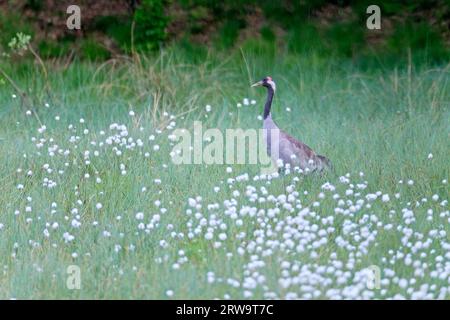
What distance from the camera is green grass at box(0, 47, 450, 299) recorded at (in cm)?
791

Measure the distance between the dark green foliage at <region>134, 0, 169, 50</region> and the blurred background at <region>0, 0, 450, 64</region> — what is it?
0.05 feet

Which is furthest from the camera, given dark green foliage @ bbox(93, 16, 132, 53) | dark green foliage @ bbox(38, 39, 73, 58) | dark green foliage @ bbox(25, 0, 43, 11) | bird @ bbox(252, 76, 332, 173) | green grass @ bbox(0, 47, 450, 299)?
dark green foliage @ bbox(25, 0, 43, 11)

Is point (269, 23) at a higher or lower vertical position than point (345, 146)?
higher

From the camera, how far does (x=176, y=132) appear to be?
11547 millimetres

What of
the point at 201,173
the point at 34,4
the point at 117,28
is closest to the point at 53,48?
the point at 34,4

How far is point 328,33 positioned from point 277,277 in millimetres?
8178

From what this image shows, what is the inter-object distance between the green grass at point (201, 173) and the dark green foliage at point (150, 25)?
531 mm

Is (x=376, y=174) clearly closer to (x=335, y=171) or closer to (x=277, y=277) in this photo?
(x=335, y=171)

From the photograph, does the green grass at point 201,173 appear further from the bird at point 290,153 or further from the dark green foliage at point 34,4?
the dark green foliage at point 34,4

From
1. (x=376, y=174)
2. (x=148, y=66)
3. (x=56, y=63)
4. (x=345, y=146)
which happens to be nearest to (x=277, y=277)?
(x=376, y=174)

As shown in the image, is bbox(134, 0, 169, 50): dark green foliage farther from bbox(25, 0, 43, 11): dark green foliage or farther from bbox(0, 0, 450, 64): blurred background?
bbox(25, 0, 43, 11): dark green foliage

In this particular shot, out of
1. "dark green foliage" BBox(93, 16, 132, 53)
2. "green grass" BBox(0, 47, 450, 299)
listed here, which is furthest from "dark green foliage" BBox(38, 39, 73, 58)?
"green grass" BBox(0, 47, 450, 299)

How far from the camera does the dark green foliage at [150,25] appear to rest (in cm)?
1490
